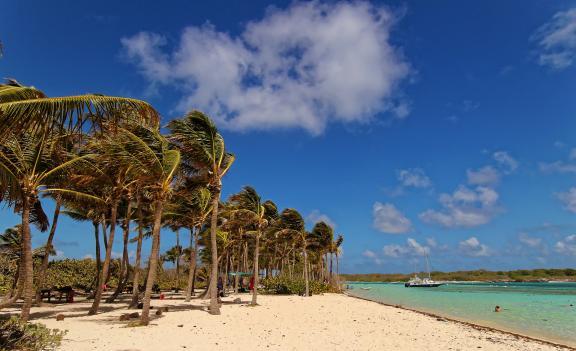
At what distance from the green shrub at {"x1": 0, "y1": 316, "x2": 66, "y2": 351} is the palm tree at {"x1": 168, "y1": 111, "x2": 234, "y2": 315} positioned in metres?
9.47

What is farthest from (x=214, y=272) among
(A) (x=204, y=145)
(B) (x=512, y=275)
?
(B) (x=512, y=275)

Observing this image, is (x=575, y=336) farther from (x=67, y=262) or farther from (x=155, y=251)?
(x=67, y=262)

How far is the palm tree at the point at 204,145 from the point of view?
57.9 feet

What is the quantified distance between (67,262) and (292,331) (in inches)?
1147

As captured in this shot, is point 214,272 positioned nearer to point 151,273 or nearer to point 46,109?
point 151,273

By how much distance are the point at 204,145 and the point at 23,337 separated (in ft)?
36.2

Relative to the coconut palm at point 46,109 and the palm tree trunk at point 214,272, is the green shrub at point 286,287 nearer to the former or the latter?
the palm tree trunk at point 214,272

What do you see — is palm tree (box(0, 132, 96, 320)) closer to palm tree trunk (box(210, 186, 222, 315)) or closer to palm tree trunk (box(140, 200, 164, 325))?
palm tree trunk (box(140, 200, 164, 325))

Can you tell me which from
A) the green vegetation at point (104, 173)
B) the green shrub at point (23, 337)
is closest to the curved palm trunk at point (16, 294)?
the green vegetation at point (104, 173)

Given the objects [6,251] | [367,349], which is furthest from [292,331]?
[6,251]

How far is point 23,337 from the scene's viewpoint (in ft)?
26.1

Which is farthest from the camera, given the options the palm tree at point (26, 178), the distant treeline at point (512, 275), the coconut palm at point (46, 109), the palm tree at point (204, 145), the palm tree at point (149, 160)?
the distant treeline at point (512, 275)

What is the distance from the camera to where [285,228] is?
33188 millimetres

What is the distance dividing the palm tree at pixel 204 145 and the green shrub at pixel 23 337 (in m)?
9.47
